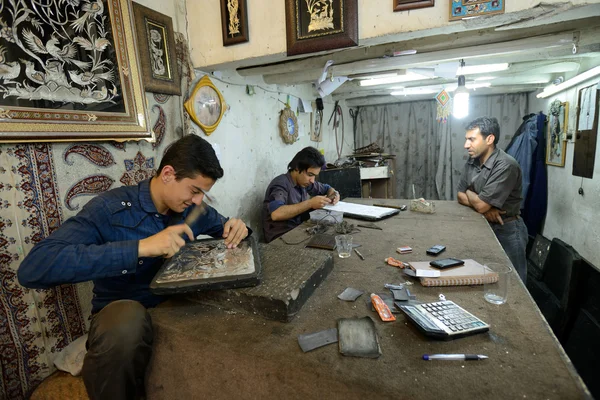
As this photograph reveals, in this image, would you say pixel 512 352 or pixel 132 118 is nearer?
pixel 512 352

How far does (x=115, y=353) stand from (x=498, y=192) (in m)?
2.76

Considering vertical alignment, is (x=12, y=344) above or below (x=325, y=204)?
below

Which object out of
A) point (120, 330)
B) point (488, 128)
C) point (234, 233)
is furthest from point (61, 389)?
point (488, 128)

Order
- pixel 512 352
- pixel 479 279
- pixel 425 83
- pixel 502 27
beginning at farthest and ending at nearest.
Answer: pixel 425 83
pixel 502 27
pixel 479 279
pixel 512 352

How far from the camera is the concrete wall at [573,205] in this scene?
270cm

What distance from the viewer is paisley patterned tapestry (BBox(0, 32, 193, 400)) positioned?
1.34 meters

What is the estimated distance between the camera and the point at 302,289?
1077 mm

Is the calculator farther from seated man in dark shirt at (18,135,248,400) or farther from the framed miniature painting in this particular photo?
the framed miniature painting

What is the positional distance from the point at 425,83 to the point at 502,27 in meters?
2.37

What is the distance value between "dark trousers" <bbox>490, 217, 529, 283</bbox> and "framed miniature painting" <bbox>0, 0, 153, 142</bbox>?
298cm

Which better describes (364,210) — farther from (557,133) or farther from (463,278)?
(557,133)

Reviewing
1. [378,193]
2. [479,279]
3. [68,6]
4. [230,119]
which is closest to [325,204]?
[230,119]

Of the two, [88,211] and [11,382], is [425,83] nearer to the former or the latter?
[88,211]

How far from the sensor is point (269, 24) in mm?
1947
